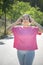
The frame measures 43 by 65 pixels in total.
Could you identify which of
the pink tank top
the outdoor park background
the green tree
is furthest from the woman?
the green tree

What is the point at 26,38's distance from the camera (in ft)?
17.9

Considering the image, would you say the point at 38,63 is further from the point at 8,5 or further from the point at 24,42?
the point at 8,5

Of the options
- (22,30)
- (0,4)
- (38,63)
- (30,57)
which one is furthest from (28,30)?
(0,4)

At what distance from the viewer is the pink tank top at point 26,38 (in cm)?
546

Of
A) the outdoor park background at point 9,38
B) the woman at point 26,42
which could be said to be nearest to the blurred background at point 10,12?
the outdoor park background at point 9,38

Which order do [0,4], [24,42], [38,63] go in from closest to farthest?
[24,42], [38,63], [0,4]

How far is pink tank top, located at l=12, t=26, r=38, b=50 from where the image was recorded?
546 centimetres

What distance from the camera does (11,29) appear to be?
5.75 meters

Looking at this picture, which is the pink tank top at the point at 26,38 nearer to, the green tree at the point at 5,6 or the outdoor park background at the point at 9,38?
the outdoor park background at the point at 9,38

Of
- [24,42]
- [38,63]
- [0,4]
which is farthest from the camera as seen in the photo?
[0,4]

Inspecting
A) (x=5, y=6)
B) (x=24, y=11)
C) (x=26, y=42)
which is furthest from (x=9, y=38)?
(x=24, y=11)

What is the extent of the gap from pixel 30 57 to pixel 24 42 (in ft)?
0.97

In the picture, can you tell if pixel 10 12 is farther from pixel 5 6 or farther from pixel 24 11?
pixel 24 11

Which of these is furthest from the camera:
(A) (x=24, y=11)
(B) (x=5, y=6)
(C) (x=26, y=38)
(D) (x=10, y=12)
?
(A) (x=24, y=11)
